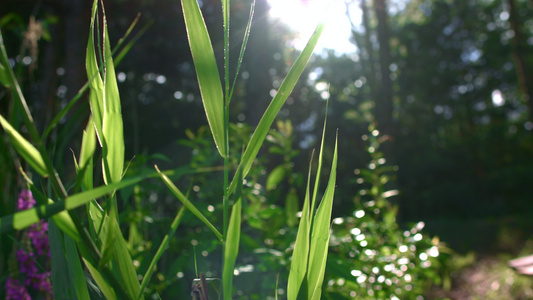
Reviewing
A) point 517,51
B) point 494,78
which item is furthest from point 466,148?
point 517,51

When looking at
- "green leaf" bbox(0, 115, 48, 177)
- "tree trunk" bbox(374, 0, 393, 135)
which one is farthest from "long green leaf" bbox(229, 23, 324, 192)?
"tree trunk" bbox(374, 0, 393, 135)

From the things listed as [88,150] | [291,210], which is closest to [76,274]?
[88,150]

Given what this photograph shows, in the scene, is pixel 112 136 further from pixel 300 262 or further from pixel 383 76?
pixel 383 76

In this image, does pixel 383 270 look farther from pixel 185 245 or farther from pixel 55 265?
pixel 55 265

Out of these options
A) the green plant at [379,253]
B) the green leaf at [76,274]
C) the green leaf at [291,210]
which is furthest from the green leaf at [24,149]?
the green leaf at [291,210]

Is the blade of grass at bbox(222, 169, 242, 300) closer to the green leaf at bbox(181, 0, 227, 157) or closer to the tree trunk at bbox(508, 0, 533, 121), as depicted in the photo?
the green leaf at bbox(181, 0, 227, 157)

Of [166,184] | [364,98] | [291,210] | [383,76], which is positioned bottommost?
[291,210]
